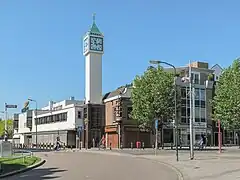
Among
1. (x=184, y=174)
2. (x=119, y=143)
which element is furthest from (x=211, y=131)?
(x=184, y=174)

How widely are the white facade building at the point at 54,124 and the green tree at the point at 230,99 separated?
29704mm

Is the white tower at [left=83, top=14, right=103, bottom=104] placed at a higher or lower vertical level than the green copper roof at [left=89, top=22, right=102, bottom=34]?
lower

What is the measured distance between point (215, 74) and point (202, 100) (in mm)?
7879

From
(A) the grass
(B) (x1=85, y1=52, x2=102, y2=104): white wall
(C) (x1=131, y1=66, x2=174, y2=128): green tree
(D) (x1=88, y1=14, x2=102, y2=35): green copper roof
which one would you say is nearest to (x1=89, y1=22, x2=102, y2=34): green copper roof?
(D) (x1=88, y1=14, x2=102, y2=35): green copper roof

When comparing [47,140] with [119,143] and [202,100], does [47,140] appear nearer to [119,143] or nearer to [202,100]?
[119,143]

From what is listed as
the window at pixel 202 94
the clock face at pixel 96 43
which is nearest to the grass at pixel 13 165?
the clock face at pixel 96 43

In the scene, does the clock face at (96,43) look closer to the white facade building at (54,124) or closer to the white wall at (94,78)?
the white wall at (94,78)

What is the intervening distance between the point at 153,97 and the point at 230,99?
387 inches

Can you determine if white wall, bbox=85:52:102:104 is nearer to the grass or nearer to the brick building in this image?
the brick building

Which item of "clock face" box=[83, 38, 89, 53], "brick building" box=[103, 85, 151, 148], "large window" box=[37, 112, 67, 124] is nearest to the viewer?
"brick building" box=[103, 85, 151, 148]

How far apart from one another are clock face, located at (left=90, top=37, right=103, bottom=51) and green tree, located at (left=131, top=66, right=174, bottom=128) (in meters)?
19.1

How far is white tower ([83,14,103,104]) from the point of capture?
234ft

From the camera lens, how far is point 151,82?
53875mm

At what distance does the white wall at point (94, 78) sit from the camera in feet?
234
